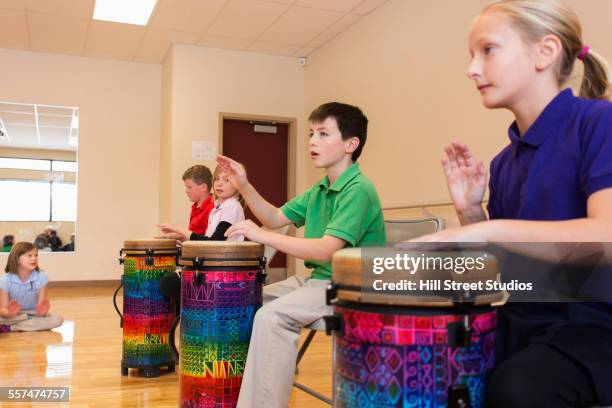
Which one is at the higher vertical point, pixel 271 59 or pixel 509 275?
pixel 271 59

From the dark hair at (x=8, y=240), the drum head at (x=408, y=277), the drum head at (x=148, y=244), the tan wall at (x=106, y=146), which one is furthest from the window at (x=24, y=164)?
the drum head at (x=408, y=277)

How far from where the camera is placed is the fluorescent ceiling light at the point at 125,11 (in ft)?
17.1

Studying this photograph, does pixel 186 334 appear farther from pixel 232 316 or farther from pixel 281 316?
pixel 281 316

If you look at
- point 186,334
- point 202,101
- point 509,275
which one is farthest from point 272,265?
point 509,275

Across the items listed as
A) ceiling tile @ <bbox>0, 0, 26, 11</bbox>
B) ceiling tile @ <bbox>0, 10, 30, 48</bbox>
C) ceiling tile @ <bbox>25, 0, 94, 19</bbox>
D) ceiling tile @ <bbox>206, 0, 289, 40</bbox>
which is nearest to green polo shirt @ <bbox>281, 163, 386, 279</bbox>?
ceiling tile @ <bbox>206, 0, 289, 40</bbox>

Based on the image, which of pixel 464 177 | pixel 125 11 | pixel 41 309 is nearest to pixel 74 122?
pixel 125 11

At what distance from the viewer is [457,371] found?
95 centimetres

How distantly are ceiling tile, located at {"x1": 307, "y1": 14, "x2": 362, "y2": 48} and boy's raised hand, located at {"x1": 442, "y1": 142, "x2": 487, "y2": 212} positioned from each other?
14.2ft

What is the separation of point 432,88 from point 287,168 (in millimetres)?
2816

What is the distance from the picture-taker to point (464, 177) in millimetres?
1344

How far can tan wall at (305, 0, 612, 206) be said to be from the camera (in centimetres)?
383

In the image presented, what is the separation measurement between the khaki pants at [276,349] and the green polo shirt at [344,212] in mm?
201

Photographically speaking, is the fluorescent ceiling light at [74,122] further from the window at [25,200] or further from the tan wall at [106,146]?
the window at [25,200]

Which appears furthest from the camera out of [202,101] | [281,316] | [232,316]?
[202,101]
